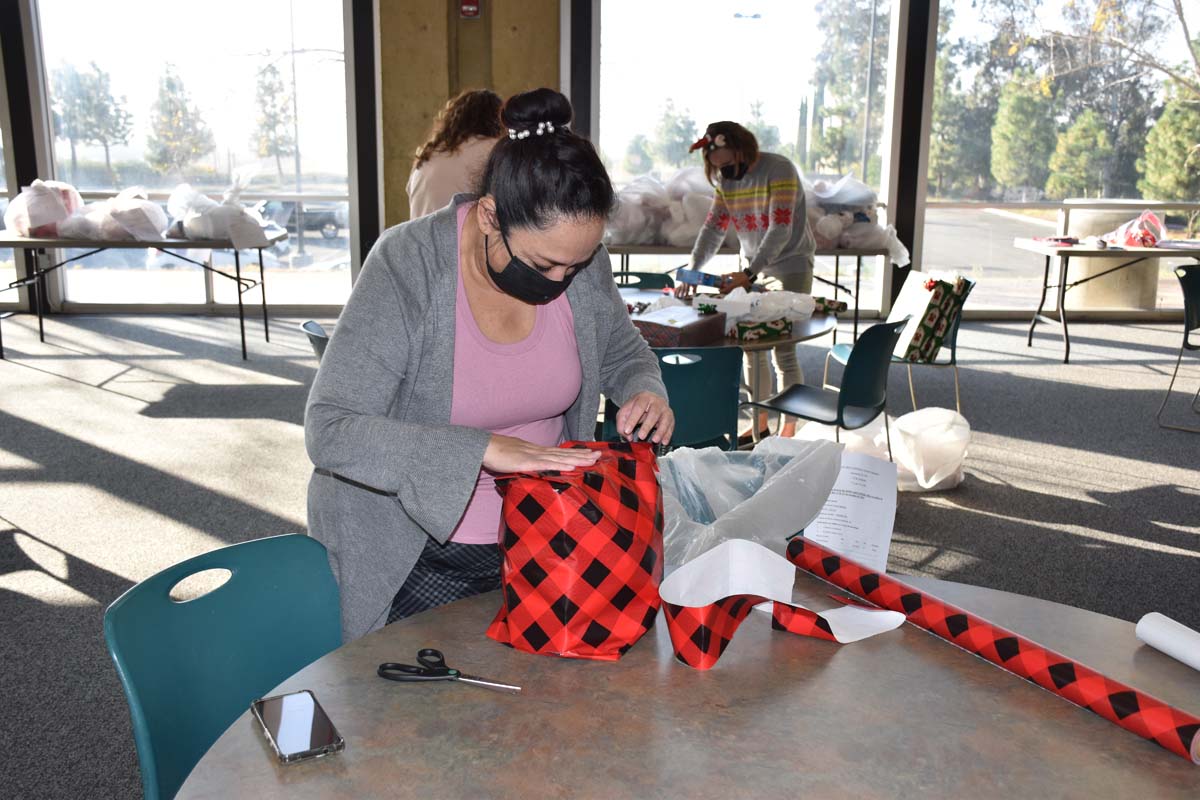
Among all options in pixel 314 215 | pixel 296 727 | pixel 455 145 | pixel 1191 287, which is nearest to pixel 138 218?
pixel 314 215

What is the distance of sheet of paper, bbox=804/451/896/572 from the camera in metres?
1.63

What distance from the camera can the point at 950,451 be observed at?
4219 millimetres

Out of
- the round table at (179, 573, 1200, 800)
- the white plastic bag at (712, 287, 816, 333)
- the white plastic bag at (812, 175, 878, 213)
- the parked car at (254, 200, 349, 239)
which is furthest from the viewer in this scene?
the parked car at (254, 200, 349, 239)

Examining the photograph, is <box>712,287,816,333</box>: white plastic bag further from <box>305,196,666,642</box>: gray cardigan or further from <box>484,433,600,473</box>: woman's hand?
<box>484,433,600,473</box>: woman's hand

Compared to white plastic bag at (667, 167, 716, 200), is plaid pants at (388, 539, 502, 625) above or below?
below

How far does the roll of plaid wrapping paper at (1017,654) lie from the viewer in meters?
1.16

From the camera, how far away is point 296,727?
1180mm

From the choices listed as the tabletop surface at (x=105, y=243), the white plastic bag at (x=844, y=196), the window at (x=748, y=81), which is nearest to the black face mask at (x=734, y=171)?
the white plastic bag at (x=844, y=196)

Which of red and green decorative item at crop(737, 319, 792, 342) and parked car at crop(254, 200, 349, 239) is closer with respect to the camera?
red and green decorative item at crop(737, 319, 792, 342)

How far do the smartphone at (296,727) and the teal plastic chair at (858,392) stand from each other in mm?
2669

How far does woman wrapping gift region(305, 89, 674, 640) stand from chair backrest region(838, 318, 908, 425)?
1823 mm

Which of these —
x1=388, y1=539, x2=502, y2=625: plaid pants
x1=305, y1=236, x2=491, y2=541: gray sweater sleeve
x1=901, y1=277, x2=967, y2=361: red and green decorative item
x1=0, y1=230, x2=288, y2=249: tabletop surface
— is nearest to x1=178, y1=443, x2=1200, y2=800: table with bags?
x1=305, y1=236, x2=491, y2=541: gray sweater sleeve

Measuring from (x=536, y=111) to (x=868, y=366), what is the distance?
92.5 inches

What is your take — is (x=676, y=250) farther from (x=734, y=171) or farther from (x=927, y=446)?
(x=927, y=446)
